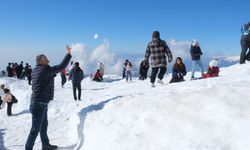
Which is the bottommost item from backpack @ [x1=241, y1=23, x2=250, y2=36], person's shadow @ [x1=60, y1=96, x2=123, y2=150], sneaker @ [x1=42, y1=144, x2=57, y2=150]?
sneaker @ [x1=42, y1=144, x2=57, y2=150]

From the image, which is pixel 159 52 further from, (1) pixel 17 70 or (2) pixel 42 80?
(1) pixel 17 70

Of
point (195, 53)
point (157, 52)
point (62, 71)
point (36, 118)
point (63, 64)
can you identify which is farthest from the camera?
point (195, 53)

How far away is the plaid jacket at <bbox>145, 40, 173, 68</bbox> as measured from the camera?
42.2ft

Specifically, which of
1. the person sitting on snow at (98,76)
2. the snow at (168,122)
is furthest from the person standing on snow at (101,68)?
the snow at (168,122)

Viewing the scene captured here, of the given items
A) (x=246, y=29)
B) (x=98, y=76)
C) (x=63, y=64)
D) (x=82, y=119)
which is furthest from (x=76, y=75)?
(x=98, y=76)

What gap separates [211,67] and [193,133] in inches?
413

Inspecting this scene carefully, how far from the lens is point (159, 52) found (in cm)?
1290

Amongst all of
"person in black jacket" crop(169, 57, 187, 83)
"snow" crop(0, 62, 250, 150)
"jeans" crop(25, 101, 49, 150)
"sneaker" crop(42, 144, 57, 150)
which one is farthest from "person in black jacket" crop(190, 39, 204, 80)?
"jeans" crop(25, 101, 49, 150)

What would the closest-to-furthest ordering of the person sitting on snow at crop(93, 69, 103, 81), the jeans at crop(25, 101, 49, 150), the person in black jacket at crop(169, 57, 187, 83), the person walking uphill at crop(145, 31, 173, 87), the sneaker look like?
the jeans at crop(25, 101, 49, 150) < the sneaker < the person walking uphill at crop(145, 31, 173, 87) < the person in black jacket at crop(169, 57, 187, 83) < the person sitting on snow at crop(93, 69, 103, 81)

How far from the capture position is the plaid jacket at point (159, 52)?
42.2ft

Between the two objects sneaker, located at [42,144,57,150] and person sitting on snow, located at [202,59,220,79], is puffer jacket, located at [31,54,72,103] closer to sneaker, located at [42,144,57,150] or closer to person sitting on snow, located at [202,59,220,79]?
sneaker, located at [42,144,57,150]

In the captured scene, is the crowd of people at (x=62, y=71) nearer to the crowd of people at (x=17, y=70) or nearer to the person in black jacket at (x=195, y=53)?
the person in black jacket at (x=195, y=53)

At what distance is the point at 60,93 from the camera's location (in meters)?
23.1

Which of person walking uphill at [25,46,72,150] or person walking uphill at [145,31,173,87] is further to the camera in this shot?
person walking uphill at [145,31,173,87]
